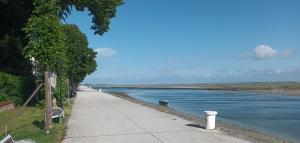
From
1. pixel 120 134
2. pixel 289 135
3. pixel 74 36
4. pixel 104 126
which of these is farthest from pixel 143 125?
pixel 74 36

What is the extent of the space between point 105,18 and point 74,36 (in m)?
31.0

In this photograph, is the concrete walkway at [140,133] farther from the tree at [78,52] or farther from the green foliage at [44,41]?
the tree at [78,52]

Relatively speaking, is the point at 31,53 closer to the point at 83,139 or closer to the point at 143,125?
the point at 83,139

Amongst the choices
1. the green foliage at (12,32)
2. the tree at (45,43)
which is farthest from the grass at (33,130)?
the green foliage at (12,32)

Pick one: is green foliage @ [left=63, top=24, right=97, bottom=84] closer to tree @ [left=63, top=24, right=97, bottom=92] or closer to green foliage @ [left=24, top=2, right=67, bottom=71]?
tree @ [left=63, top=24, right=97, bottom=92]

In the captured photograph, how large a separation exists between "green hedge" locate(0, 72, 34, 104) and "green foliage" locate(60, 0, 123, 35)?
5.00 m

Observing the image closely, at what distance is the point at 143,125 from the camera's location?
18.8 meters

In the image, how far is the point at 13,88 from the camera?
94.5ft

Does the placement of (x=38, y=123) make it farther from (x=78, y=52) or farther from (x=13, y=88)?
(x=78, y=52)

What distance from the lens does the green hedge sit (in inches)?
1108

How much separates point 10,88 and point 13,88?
0.19m

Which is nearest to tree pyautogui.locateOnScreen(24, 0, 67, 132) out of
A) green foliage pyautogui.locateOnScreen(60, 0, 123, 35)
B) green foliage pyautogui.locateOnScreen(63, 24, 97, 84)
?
→ green foliage pyautogui.locateOnScreen(60, 0, 123, 35)

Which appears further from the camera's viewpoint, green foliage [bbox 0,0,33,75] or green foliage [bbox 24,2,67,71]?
green foliage [bbox 0,0,33,75]

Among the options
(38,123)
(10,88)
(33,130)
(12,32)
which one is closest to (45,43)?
(33,130)
